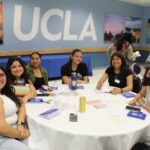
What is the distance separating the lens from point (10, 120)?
6.83 feet

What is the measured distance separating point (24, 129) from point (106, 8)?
6.67m

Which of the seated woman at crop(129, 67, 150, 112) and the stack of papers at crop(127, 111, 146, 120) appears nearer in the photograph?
the stack of papers at crop(127, 111, 146, 120)

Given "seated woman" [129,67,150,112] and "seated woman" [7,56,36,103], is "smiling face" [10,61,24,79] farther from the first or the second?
"seated woman" [129,67,150,112]

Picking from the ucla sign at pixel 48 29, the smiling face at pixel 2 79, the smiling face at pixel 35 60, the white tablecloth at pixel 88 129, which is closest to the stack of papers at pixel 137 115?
the white tablecloth at pixel 88 129

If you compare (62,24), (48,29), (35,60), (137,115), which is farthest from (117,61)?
(62,24)

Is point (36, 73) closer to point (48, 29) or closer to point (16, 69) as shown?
point (16, 69)

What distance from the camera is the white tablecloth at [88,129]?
1.84m

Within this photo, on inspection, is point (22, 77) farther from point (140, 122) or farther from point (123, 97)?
point (140, 122)

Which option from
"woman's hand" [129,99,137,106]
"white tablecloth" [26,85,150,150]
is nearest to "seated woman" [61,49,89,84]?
"woman's hand" [129,99,137,106]

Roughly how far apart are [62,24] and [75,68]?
341cm

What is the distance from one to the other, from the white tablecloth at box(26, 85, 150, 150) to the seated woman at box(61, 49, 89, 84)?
136 centimetres

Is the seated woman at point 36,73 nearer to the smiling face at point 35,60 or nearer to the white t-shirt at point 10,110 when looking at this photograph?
the smiling face at point 35,60

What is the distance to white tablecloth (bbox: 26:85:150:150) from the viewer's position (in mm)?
1836

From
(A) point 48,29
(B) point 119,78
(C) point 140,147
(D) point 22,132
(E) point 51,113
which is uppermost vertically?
(A) point 48,29
